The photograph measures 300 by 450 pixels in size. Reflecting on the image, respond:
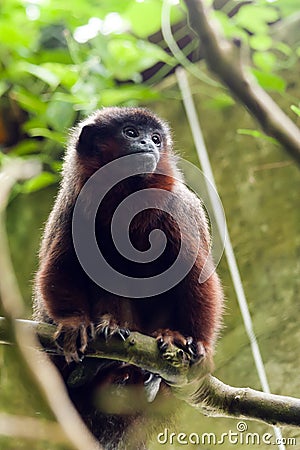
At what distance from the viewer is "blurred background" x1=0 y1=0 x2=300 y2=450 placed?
3.01 meters

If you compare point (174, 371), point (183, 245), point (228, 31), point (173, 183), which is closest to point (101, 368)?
point (174, 371)

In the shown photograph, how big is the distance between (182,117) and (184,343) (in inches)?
80.7

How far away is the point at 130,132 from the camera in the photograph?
2.30 metres

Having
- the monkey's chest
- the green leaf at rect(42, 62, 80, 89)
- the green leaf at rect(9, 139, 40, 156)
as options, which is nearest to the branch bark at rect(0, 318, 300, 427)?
the monkey's chest

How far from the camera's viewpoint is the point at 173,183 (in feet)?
7.50

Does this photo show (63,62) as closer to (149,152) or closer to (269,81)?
(269,81)

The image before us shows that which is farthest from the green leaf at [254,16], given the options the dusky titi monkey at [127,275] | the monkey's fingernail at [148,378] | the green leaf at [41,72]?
the monkey's fingernail at [148,378]

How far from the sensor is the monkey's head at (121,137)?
224 centimetres

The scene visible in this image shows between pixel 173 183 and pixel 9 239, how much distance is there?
1.78 meters

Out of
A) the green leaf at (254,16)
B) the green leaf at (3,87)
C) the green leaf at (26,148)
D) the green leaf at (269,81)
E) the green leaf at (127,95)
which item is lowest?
the green leaf at (269,81)

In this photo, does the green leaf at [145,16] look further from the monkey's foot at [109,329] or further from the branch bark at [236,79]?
the branch bark at [236,79]

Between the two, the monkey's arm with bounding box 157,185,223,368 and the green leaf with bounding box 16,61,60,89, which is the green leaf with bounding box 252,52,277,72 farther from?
the monkey's arm with bounding box 157,185,223,368

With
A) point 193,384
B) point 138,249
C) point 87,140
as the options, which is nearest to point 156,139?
point 87,140

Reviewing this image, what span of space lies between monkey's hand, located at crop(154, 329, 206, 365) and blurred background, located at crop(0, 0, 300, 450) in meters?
1.06
